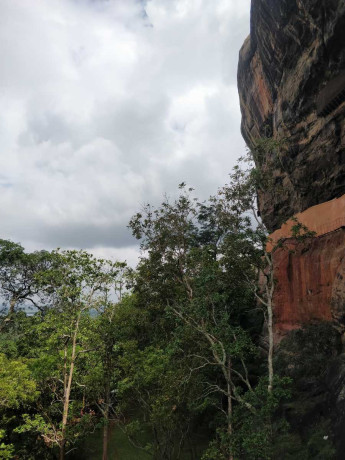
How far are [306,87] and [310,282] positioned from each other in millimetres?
10662

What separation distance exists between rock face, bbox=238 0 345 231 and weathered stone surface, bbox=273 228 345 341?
3.07 meters

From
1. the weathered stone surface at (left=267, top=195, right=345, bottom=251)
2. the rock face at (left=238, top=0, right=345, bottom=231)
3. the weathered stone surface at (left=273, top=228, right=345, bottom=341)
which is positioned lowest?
the weathered stone surface at (left=273, top=228, right=345, bottom=341)

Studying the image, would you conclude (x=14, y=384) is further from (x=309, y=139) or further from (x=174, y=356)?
(x=309, y=139)

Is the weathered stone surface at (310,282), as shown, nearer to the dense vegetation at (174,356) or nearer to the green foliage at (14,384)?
the dense vegetation at (174,356)

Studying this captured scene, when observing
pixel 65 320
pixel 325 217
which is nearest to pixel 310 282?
pixel 325 217

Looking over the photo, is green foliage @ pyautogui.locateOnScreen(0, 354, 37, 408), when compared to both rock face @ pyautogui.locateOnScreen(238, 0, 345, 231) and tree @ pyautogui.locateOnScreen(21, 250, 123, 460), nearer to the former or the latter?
tree @ pyautogui.locateOnScreen(21, 250, 123, 460)

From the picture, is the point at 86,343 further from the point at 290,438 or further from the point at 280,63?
the point at 280,63

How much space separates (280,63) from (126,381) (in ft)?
68.2

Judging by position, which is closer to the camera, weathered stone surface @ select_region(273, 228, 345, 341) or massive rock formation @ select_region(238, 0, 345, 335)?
weathered stone surface @ select_region(273, 228, 345, 341)

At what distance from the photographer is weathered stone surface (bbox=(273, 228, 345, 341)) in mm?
15445

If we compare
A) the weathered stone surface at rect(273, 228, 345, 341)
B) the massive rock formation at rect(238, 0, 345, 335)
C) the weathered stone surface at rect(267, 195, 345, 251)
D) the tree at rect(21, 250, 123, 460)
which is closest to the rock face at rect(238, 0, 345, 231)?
the massive rock formation at rect(238, 0, 345, 335)

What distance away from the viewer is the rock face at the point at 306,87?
619 inches

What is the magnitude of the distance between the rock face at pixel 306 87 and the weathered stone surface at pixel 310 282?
3.07 metres

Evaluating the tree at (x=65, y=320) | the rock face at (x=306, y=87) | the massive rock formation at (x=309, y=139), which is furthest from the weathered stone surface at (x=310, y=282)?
the tree at (x=65, y=320)
